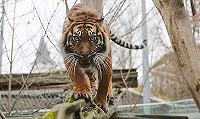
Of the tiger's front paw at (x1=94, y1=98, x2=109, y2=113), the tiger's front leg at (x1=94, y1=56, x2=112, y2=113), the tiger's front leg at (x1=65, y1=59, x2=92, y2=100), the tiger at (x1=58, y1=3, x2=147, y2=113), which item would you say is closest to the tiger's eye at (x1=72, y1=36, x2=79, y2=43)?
the tiger at (x1=58, y1=3, x2=147, y2=113)

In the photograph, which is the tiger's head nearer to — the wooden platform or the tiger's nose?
the tiger's nose

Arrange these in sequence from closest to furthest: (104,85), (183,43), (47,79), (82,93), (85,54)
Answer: (85,54) → (82,93) → (104,85) → (183,43) → (47,79)

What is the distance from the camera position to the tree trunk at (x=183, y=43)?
6.57ft

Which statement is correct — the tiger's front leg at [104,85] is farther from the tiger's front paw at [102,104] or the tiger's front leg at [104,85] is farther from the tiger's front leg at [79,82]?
the tiger's front leg at [79,82]

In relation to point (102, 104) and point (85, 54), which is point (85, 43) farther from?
point (102, 104)

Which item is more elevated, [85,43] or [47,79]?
[85,43]

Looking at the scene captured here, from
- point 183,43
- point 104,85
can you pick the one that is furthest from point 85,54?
point 183,43

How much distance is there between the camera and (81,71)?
5.96 feet

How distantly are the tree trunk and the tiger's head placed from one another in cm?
52

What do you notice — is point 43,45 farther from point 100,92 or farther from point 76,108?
point 76,108

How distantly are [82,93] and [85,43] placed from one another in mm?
277

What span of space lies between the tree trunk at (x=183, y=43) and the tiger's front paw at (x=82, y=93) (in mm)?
628

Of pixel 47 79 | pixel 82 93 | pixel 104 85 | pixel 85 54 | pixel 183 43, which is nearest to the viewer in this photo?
pixel 85 54

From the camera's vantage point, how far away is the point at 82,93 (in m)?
1.74
